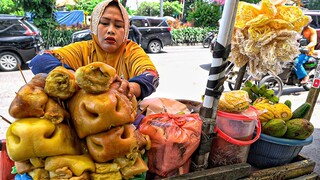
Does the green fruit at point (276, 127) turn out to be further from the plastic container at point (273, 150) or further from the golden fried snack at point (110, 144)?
the golden fried snack at point (110, 144)

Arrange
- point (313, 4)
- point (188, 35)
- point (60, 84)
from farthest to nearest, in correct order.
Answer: point (313, 4) < point (188, 35) < point (60, 84)

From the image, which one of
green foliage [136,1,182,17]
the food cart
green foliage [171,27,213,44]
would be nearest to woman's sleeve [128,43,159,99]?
the food cart

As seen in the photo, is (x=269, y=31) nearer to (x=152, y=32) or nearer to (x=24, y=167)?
(x=24, y=167)

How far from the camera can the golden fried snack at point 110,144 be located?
1.14 metres

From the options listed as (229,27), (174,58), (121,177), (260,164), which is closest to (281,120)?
(260,164)

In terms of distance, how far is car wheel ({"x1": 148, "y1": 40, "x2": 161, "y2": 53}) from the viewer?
13.1 meters

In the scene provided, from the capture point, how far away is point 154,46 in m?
13.3

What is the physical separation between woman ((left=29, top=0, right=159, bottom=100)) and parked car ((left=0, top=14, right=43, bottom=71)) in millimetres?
7147

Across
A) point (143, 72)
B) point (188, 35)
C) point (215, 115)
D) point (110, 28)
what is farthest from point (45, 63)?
point (188, 35)

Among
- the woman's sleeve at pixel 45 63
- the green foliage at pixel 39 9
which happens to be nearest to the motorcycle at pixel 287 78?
the woman's sleeve at pixel 45 63

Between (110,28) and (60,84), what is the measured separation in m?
0.76

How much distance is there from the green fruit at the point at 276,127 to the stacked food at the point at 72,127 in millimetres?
950

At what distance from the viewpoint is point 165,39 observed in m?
13.4

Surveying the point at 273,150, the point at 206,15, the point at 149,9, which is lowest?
the point at 149,9
